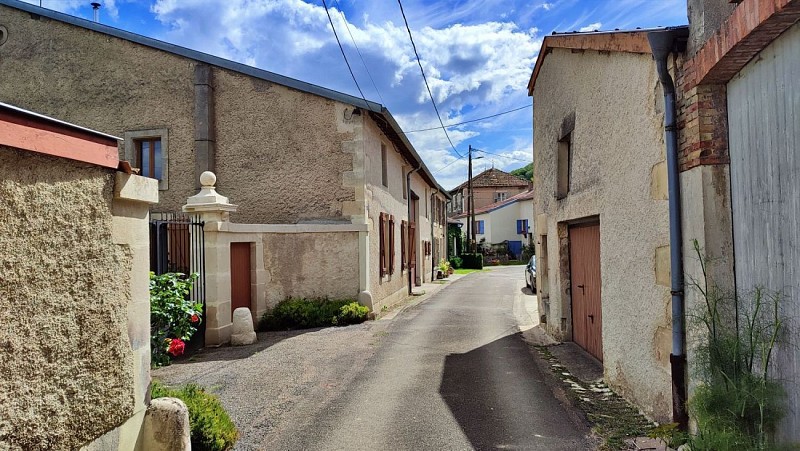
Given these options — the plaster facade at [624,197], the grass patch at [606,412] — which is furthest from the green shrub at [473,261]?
the grass patch at [606,412]

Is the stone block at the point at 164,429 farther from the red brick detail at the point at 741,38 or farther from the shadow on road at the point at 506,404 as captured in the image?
the red brick detail at the point at 741,38

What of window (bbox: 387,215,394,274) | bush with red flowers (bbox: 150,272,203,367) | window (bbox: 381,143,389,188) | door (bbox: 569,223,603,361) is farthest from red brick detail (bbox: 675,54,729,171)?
window (bbox: 387,215,394,274)

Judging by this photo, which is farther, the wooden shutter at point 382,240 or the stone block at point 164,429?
the wooden shutter at point 382,240

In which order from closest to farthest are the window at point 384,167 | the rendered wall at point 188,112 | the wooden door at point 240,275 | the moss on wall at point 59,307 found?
the moss on wall at point 59,307 → the wooden door at point 240,275 → the rendered wall at point 188,112 → the window at point 384,167

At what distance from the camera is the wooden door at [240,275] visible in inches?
366

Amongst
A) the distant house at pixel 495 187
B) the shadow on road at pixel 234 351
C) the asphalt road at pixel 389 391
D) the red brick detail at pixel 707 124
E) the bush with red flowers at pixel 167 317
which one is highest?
the distant house at pixel 495 187

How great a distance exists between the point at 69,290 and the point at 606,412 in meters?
4.53

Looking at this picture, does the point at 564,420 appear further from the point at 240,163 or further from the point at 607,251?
the point at 240,163

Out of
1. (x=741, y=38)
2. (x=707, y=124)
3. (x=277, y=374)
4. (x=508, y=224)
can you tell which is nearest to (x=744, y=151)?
(x=707, y=124)

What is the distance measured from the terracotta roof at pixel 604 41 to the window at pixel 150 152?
8.54 metres

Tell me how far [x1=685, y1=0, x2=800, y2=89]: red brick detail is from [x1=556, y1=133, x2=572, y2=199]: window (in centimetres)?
406

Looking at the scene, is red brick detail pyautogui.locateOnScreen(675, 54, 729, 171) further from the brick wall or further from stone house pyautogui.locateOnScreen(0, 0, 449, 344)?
stone house pyautogui.locateOnScreen(0, 0, 449, 344)

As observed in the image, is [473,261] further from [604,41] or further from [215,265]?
[604,41]

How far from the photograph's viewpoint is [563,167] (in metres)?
7.85
